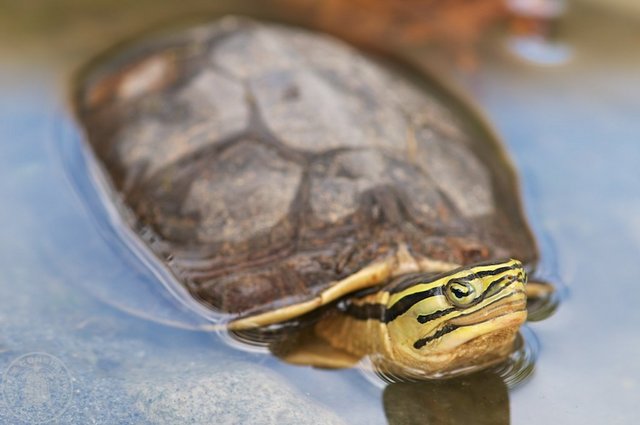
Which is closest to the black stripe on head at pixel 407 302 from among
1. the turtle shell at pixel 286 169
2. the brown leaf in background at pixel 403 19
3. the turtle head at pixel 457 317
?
the turtle head at pixel 457 317

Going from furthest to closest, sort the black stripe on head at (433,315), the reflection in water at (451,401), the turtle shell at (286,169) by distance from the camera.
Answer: the turtle shell at (286,169) → the reflection in water at (451,401) → the black stripe on head at (433,315)

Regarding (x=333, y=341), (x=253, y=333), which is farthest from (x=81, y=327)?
(x=333, y=341)

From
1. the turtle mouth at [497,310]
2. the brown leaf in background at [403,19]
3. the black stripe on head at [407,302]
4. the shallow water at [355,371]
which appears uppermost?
the turtle mouth at [497,310]

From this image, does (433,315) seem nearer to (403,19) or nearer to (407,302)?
(407,302)

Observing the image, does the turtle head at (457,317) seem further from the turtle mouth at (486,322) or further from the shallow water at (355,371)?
the shallow water at (355,371)

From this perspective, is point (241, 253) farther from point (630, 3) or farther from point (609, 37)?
point (630, 3)

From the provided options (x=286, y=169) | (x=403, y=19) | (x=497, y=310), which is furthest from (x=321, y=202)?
(x=403, y=19)

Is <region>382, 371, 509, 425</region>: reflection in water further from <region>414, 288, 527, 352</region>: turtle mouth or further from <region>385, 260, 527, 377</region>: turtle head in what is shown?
<region>414, 288, 527, 352</region>: turtle mouth
